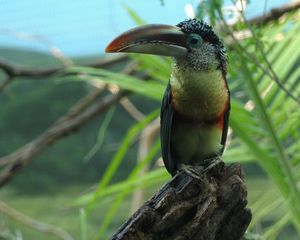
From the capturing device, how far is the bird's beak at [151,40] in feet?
2.29

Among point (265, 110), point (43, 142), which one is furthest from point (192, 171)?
point (43, 142)

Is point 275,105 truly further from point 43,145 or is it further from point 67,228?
point 67,228

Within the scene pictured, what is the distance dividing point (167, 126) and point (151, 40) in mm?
155

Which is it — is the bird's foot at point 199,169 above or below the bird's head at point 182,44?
below

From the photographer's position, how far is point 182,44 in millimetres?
754

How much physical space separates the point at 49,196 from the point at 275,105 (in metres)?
1.65

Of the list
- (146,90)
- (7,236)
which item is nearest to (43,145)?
(7,236)

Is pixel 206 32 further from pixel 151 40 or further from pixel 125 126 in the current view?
pixel 125 126

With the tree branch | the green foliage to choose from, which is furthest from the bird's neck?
the tree branch

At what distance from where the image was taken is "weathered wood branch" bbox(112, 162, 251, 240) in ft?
2.19

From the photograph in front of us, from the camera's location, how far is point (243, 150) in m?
1.06

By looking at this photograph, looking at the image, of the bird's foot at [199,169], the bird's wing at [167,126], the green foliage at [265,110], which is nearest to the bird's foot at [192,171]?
the bird's foot at [199,169]

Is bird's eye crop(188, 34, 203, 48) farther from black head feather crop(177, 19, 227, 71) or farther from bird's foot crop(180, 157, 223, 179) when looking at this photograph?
bird's foot crop(180, 157, 223, 179)

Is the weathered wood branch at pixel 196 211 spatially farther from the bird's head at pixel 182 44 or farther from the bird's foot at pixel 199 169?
the bird's head at pixel 182 44
